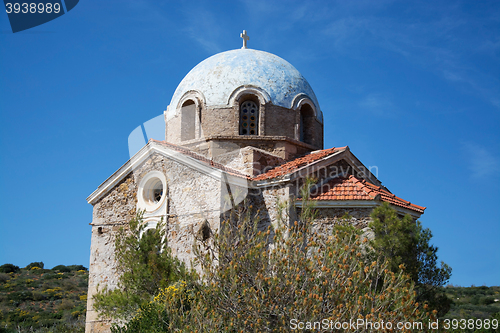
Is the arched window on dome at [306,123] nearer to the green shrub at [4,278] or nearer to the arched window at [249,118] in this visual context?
the arched window at [249,118]

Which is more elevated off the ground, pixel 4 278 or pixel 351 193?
pixel 351 193

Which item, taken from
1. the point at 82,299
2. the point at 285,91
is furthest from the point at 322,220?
the point at 82,299

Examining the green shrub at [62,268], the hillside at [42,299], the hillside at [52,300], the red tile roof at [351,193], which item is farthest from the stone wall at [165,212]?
the green shrub at [62,268]

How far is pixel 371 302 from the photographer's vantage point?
21.1 ft

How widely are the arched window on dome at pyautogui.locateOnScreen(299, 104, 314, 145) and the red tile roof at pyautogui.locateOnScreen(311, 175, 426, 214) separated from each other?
270cm

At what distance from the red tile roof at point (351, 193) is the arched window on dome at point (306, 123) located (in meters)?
2.70

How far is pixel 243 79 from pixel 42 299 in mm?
13479

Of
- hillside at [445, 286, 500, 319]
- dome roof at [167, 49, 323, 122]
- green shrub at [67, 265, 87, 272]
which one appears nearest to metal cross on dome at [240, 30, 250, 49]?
dome roof at [167, 49, 323, 122]

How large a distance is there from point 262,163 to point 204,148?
1.77 metres

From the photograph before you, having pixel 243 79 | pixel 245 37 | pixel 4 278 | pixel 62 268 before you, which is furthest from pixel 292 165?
pixel 62 268

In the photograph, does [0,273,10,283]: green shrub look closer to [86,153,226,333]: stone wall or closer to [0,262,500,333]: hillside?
[0,262,500,333]: hillside

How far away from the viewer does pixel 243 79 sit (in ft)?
45.8

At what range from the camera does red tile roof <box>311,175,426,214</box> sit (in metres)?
11.1

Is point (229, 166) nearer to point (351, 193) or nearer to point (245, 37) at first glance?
point (351, 193)
